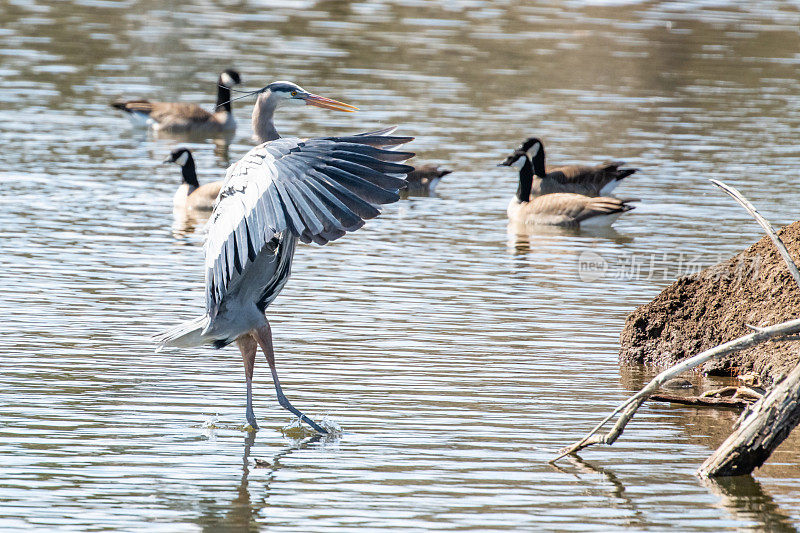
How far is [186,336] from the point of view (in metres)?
7.91

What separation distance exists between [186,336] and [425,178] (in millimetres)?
9682

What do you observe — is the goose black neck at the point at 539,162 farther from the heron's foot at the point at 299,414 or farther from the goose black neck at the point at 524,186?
the heron's foot at the point at 299,414

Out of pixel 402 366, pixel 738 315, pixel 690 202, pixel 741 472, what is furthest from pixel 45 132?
pixel 741 472

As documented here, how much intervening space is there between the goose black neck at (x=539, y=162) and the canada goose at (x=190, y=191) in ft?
14.4

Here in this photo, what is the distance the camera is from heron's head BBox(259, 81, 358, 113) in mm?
9289

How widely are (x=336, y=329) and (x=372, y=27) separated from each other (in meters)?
23.6

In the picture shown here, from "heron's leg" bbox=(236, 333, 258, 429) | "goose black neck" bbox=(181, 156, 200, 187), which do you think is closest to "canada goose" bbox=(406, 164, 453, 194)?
"goose black neck" bbox=(181, 156, 200, 187)

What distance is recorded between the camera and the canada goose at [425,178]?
17.1 meters

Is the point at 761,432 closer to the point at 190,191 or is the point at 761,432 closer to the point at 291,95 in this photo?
the point at 291,95

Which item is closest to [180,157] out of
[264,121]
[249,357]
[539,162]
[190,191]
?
[190,191]

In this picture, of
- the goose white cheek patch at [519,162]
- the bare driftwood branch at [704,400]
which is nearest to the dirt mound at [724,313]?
the bare driftwood branch at [704,400]

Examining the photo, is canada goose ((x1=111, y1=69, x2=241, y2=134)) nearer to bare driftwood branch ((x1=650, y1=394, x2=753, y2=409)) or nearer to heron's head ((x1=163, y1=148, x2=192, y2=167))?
heron's head ((x1=163, y1=148, x2=192, y2=167))

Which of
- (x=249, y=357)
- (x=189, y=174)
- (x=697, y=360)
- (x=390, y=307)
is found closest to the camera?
(x=697, y=360)

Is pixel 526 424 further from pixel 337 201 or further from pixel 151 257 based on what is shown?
pixel 151 257
